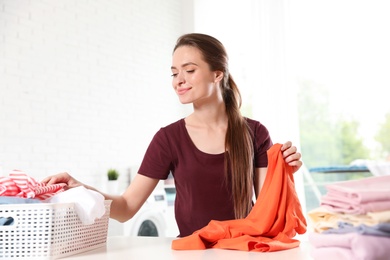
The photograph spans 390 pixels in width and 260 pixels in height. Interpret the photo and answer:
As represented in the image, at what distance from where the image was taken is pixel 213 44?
2232 millimetres

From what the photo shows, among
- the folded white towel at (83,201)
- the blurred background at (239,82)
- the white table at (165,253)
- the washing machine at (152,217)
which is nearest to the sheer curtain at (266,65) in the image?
the blurred background at (239,82)

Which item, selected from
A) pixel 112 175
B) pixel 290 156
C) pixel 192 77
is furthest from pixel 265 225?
pixel 112 175

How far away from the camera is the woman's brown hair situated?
81.4 inches

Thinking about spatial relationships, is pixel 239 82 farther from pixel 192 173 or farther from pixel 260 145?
pixel 192 173

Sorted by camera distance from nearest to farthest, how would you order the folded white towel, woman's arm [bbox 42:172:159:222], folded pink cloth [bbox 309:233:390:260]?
folded pink cloth [bbox 309:233:390:260] < the folded white towel < woman's arm [bbox 42:172:159:222]

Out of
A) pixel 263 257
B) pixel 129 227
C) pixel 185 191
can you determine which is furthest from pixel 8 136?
pixel 263 257

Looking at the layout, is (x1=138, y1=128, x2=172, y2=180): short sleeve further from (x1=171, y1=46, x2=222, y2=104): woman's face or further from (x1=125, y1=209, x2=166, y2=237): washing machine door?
(x1=125, y1=209, x2=166, y2=237): washing machine door

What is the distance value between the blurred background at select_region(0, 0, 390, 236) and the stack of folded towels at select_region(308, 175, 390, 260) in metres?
3.75

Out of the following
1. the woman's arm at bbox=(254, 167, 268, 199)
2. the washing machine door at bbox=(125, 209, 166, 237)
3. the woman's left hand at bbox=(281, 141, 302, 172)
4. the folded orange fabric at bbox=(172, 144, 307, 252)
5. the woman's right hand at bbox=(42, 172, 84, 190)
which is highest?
the woman's left hand at bbox=(281, 141, 302, 172)

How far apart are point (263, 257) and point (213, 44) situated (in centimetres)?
120

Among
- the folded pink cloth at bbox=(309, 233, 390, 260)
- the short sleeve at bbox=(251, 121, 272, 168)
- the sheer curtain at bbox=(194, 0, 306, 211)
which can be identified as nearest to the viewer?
the folded pink cloth at bbox=(309, 233, 390, 260)

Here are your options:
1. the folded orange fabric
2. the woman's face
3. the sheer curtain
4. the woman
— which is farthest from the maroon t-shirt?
the sheer curtain

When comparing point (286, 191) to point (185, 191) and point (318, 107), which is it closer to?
point (185, 191)

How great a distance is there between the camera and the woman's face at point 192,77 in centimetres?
209
